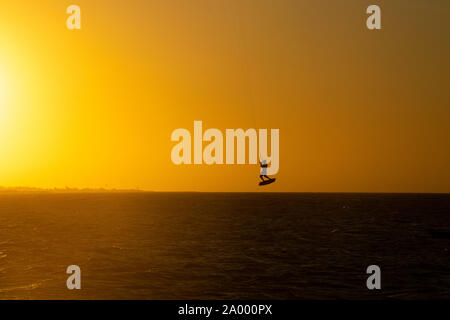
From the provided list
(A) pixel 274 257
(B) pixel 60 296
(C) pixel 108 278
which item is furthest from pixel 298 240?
(B) pixel 60 296

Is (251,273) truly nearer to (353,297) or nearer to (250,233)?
(353,297)

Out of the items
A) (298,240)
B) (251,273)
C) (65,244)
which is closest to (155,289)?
(251,273)

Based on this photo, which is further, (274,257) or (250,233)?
(250,233)

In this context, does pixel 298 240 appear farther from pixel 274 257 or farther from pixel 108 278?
pixel 108 278

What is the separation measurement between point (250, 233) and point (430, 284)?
52.7 metres

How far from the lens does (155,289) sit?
38.6 metres

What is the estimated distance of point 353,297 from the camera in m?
36.4
